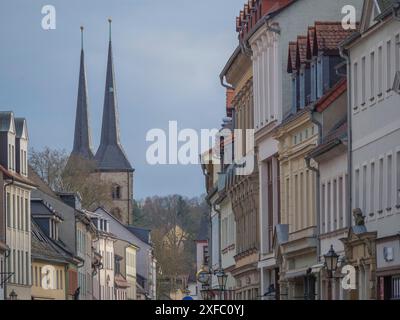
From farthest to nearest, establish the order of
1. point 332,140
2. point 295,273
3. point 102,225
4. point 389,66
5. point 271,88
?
point 102,225
point 271,88
point 295,273
point 332,140
point 389,66

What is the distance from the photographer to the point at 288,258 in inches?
1900

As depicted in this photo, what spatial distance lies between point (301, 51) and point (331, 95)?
16.2 feet

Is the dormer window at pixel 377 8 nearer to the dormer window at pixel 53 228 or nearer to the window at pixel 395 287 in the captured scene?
the window at pixel 395 287

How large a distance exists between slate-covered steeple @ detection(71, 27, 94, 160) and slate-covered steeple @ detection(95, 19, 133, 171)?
72.7 inches

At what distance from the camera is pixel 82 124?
187125 millimetres

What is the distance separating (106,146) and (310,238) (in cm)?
14577

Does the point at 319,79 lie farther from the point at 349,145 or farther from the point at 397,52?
the point at 397,52

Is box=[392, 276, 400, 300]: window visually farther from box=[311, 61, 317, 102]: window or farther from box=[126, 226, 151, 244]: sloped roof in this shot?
box=[126, 226, 151, 244]: sloped roof

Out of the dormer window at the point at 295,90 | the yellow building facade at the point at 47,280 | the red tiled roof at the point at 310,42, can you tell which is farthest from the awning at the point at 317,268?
the yellow building facade at the point at 47,280

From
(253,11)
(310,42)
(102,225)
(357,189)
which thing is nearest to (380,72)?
(357,189)

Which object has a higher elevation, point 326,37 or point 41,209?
point 326,37

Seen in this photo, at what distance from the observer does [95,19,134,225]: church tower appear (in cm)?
18438

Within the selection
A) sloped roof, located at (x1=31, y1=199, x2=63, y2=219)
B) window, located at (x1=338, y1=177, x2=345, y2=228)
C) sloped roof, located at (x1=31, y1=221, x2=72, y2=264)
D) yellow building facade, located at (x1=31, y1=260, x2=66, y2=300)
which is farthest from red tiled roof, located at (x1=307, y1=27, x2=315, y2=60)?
sloped roof, located at (x1=31, y1=199, x2=63, y2=219)

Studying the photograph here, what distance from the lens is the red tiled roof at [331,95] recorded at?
42.5 meters
